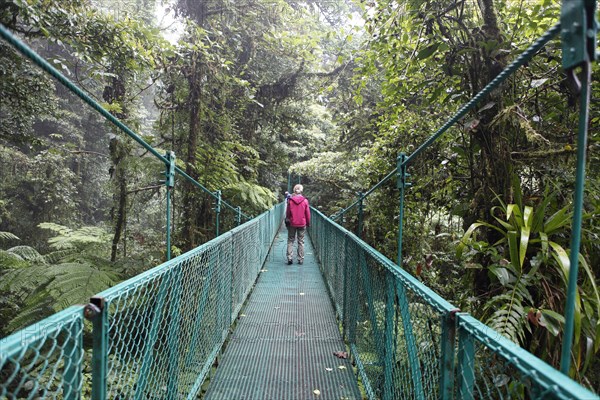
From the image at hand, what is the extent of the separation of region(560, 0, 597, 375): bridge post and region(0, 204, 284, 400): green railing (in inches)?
43.0

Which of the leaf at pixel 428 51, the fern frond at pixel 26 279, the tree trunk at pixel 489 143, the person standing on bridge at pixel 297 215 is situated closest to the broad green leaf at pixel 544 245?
the tree trunk at pixel 489 143

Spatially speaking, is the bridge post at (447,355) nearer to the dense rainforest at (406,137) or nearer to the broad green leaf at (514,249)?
the dense rainforest at (406,137)

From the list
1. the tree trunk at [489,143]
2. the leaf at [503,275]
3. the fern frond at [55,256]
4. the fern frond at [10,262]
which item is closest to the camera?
the leaf at [503,275]

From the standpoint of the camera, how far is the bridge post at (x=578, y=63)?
2.44 feet

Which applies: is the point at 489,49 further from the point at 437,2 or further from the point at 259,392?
the point at 259,392

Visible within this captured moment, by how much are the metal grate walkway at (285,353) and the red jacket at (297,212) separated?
1.74 meters

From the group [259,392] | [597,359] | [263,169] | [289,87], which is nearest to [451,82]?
[597,359]

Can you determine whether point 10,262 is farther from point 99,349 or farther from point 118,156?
point 99,349

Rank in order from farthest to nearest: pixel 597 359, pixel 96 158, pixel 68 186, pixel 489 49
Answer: pixel 96 158
pixel 68 186
pixel 489 49
pixel 597 359

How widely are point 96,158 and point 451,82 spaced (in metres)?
15.2

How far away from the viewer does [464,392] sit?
110 centimetres

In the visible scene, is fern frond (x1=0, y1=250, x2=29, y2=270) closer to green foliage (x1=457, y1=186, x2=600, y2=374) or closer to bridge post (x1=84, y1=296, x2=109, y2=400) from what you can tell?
bridge post (x1=84, y1=296, x2=109, y2=400)

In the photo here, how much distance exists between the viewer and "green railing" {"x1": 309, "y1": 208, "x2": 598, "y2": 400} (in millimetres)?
859

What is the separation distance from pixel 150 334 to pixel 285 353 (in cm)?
168
